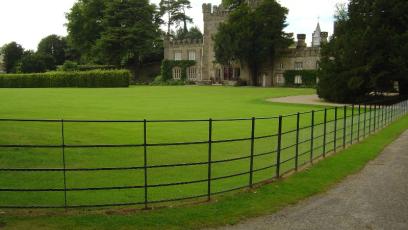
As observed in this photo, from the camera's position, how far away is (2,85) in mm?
63406

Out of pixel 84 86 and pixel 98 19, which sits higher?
pixel 98 19

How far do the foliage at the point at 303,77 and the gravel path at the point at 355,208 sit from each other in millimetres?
58689

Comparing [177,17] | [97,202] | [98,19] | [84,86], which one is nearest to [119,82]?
[84,86]

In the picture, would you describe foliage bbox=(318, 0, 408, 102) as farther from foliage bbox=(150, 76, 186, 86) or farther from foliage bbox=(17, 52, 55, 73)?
foliage bbox=(17, 52, 55, 73)

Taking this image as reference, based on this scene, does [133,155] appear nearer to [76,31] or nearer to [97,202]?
[97,202]

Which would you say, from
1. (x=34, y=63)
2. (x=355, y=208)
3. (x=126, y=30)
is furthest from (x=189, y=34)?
(x=355, y=208)

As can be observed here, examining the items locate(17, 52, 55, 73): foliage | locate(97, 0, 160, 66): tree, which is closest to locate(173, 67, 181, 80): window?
locate(97, 0, 160, 66): tree

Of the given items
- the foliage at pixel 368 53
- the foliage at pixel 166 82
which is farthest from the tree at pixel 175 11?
the foliage at pixel 368 53

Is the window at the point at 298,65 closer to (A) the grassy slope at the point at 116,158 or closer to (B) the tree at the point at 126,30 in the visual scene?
(B) the tree at the point at 126,30

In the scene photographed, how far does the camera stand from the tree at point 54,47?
100438mm

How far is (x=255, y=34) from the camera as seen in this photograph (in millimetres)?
69125

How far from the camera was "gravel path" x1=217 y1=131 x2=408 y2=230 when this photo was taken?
23.5 ft

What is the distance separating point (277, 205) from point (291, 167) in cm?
390

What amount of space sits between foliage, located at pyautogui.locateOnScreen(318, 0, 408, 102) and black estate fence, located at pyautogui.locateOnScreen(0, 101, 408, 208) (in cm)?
2146
